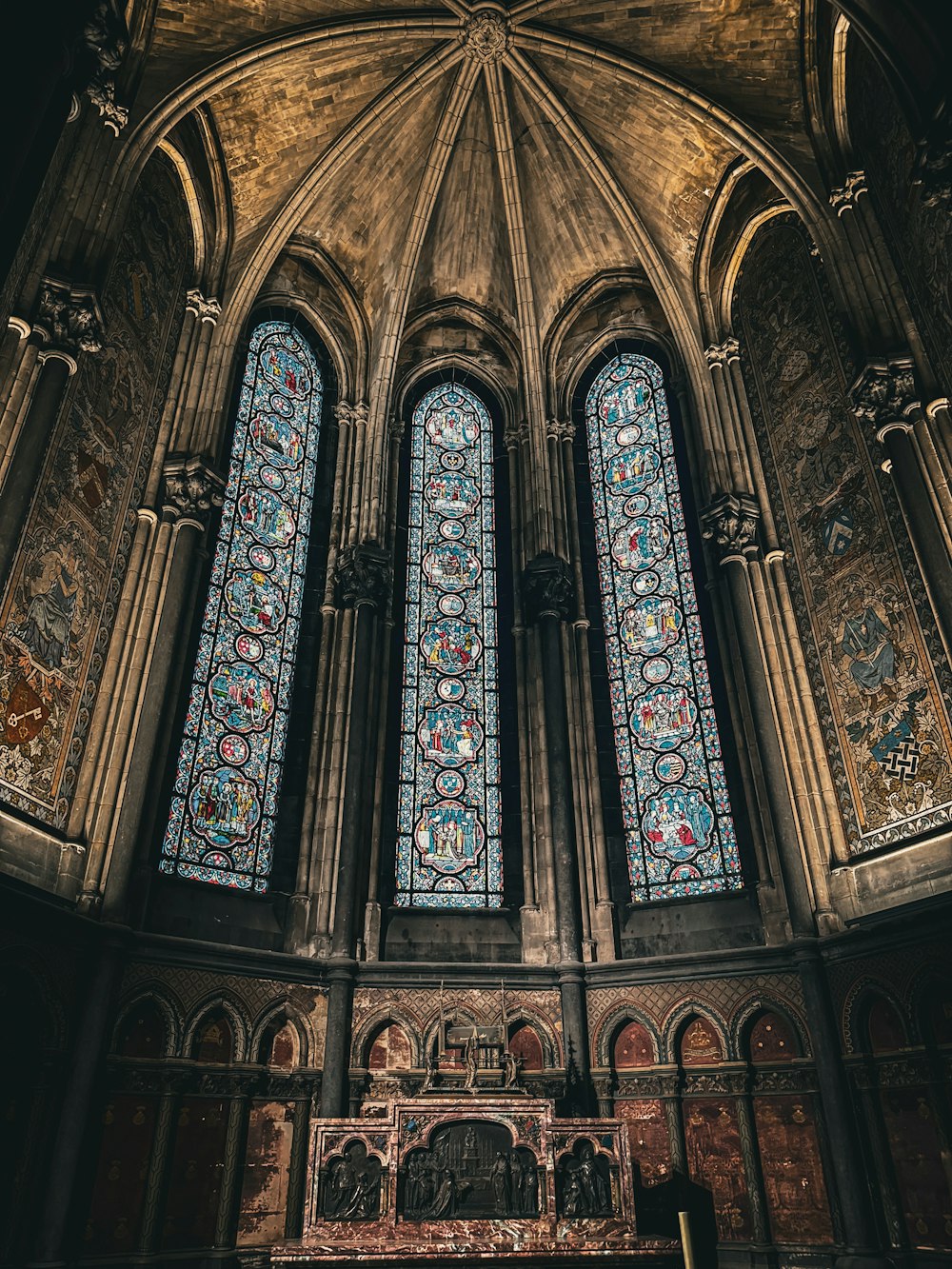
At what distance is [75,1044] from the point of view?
912cm

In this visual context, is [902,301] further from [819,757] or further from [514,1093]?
[514,1093]

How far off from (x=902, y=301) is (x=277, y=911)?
1062 cm

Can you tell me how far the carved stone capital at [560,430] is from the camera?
644 inches

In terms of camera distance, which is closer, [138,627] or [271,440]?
[138,627]

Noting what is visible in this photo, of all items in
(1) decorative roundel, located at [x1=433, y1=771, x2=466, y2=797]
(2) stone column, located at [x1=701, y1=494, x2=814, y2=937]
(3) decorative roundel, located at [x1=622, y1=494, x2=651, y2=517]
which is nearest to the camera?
(2) stone column, located at [x1=701, y1=494, x2=814, y2=937]

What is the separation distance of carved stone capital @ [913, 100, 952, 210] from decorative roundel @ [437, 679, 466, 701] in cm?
856

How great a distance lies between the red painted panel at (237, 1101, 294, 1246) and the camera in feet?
33.3

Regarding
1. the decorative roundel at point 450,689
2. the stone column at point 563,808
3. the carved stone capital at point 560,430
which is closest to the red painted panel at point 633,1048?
the stone column at point 563,808

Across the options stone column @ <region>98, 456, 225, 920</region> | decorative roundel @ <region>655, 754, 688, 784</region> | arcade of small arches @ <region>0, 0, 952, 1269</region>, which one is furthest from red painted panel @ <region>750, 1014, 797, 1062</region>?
stone column @ <region>98, 456, 225, 920</region>

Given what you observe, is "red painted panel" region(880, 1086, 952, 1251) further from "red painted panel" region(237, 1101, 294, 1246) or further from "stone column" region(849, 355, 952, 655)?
"red painted panel" region(237, 1101, 294, 1246)

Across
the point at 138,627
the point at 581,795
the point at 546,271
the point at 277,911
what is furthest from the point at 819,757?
the point at 546,271

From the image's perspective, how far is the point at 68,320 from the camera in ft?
32.7

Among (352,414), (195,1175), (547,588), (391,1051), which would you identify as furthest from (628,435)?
(195,1175)

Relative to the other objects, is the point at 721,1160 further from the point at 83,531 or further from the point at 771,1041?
the point at 83,531
